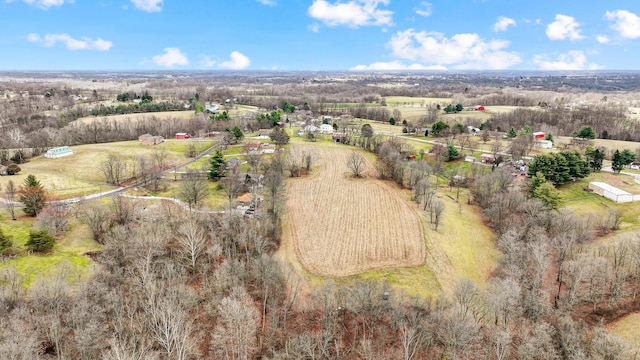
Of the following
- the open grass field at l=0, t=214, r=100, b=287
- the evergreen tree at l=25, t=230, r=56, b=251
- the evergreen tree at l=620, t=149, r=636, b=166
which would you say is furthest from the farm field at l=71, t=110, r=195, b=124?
the evergreen tree at l=620, t=149, r=636, b=166

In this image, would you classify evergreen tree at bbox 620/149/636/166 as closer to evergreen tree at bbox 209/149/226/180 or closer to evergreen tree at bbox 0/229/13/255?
evergreen tree at bbox 209/149/226/180

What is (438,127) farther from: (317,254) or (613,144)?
(317,254)

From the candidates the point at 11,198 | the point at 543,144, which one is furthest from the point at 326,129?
Answer: the point at 11,198

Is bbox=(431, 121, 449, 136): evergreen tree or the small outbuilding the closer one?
the small outbuilding

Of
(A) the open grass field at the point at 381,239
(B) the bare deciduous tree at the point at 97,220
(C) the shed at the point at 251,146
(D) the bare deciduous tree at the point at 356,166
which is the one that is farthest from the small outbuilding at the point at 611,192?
(B) the bare deciduous tree at the point at 97,220

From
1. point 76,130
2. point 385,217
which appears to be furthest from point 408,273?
point 76,130

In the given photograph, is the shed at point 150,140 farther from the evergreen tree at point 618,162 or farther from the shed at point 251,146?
the evergreen tree at point 618,162

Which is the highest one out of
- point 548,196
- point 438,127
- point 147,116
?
point 147,116
